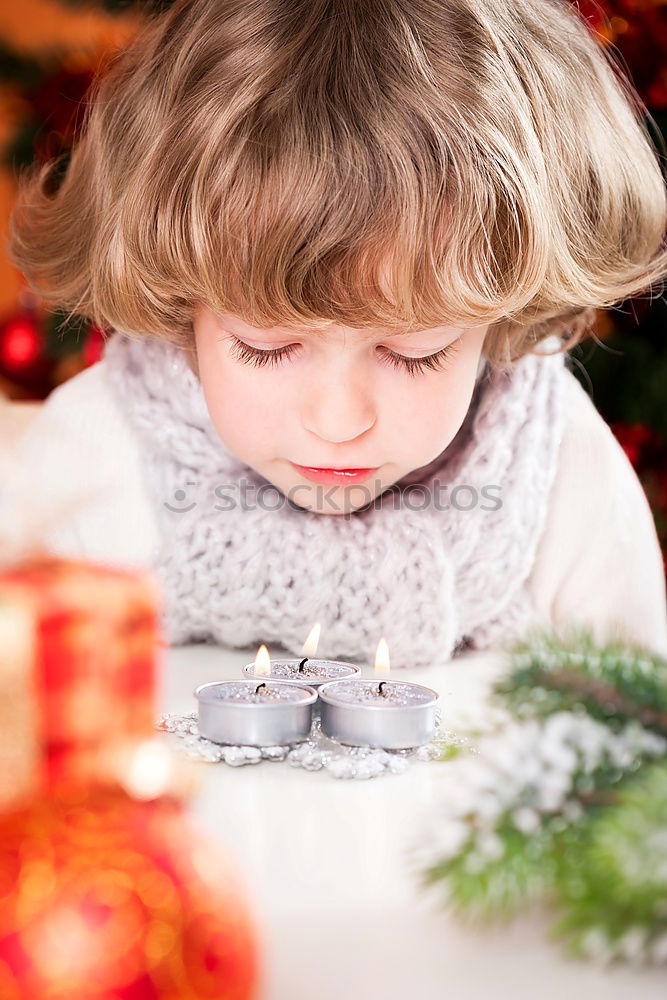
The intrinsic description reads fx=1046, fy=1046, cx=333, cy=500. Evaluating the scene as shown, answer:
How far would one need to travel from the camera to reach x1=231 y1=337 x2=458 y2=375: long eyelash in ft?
2.42

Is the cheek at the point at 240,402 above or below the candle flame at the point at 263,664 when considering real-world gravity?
above

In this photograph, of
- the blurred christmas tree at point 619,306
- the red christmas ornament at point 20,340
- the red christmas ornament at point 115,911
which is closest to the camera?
the red christmas ornament at point 115,911

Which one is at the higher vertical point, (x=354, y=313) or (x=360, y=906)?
(x=354, y=313)

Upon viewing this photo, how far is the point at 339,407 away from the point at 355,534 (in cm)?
20

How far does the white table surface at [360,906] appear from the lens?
1.19 ft

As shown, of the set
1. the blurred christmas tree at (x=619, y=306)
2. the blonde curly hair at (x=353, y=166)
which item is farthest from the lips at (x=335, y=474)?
the blurred christmas tree at (x=619, y=306)

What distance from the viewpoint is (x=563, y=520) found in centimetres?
94

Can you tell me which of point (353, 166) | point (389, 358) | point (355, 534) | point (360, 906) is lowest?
point (360, 906)

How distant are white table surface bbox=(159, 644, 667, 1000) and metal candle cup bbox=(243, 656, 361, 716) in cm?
9

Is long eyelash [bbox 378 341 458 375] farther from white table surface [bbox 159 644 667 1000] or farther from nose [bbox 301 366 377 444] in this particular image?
white table surface [bbox 159 644 667 1000]

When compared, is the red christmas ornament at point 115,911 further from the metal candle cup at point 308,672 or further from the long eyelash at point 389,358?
the long eyelash at point 389,358

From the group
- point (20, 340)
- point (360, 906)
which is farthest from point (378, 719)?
point (20, 340)

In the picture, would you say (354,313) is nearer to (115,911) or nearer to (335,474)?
(335,474)

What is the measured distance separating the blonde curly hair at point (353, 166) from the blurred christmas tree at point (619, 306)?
39 centimetres
